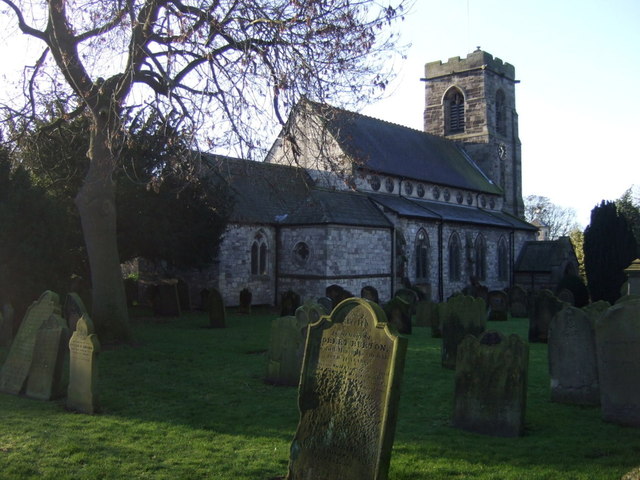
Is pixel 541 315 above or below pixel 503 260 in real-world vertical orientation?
below

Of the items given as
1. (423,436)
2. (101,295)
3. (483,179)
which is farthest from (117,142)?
(483,179)

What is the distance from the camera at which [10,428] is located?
6.40 m

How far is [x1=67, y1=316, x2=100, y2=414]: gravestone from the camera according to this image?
7062mm

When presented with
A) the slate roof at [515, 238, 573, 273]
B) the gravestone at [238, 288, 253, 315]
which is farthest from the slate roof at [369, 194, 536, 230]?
Answer: the gravestone at [238, 288, 253, 315]

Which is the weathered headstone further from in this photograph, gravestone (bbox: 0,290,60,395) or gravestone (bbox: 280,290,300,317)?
gravestone (bbox: 0,290,60,395)

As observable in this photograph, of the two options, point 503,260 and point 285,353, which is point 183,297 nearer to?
point 285,353

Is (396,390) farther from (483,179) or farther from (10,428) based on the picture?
(483,179)

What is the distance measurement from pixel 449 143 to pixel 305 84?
96.6 ft

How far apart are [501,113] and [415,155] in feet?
35.6

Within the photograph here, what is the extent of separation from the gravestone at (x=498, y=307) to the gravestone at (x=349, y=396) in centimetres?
1534

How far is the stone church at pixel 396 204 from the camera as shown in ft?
72.5

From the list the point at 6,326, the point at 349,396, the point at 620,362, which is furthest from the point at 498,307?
the point at 349,396

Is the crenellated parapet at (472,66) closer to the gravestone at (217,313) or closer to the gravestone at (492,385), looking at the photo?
the gravestone at (217,313)

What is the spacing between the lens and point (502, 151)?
127 ft
